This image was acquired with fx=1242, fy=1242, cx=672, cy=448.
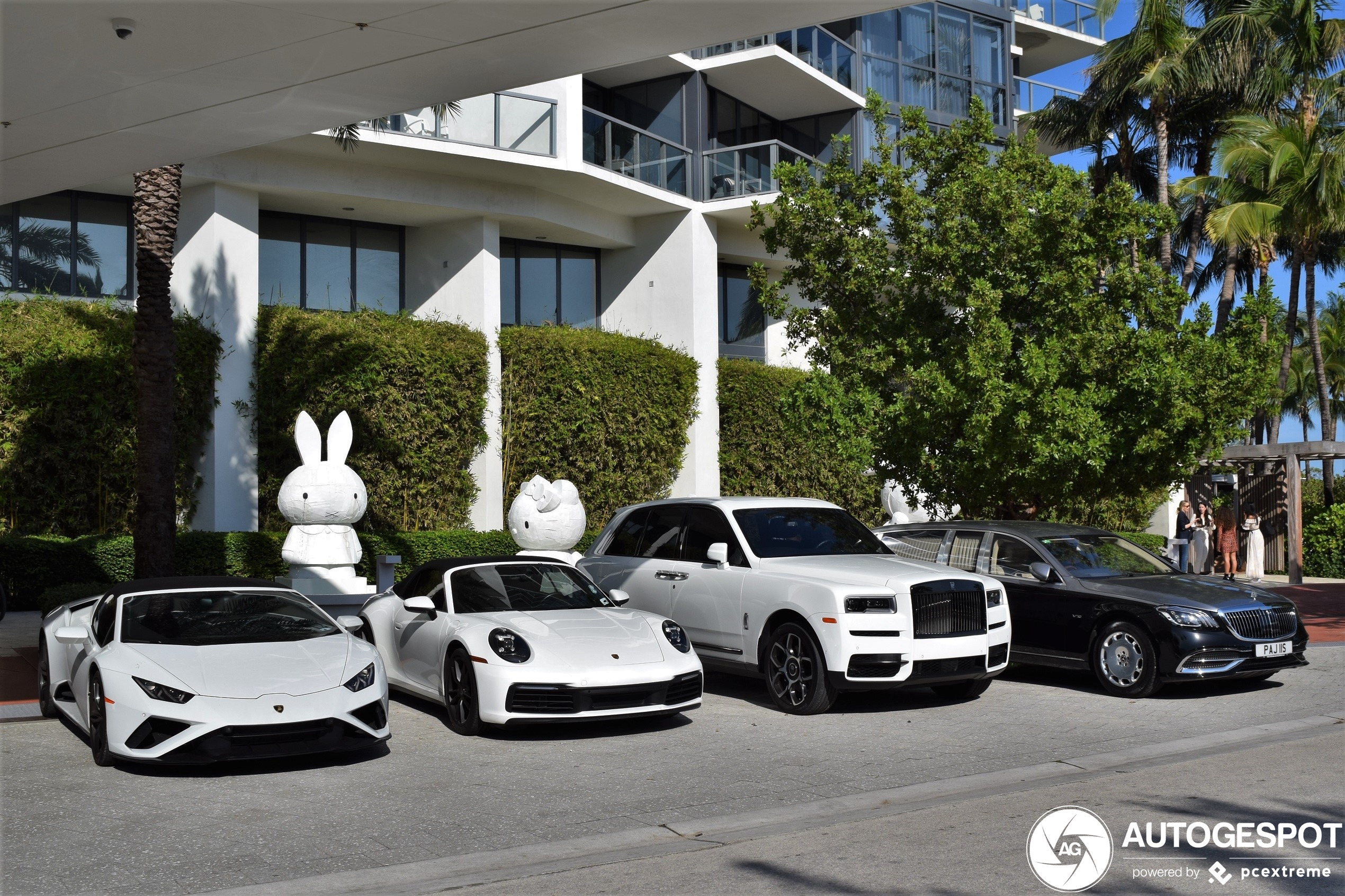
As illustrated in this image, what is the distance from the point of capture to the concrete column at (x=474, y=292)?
939 inches

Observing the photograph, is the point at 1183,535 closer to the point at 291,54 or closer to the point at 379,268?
the point at 379,268

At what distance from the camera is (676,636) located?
978cm

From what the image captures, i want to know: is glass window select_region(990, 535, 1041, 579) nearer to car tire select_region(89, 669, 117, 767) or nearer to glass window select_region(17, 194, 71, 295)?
car tire select_region(89, 669, 117, 767)

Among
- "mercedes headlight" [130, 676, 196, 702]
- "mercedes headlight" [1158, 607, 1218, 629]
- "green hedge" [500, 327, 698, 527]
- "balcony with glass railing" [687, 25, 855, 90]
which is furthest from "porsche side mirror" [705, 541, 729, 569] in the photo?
"balcony with glass railing" [687, 25, 855, 90]

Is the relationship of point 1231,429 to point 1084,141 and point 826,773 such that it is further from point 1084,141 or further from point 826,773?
point 1084,141

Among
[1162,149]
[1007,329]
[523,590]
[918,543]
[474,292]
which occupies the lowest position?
[523,590]

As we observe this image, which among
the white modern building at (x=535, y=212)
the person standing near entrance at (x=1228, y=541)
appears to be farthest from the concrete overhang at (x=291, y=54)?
the person standing near entrance at (x=1228, y=541)

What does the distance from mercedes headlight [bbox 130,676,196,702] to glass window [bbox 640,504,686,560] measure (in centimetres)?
512

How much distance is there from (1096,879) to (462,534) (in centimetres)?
1728

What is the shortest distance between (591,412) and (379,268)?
17.6 ft

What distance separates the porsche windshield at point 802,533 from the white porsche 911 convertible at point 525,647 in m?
1.53

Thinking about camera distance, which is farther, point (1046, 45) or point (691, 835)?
point (1046, 45)

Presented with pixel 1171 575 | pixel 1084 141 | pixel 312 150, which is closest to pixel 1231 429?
pixel 1171 575

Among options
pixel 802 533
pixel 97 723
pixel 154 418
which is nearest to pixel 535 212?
pixel 154 418
